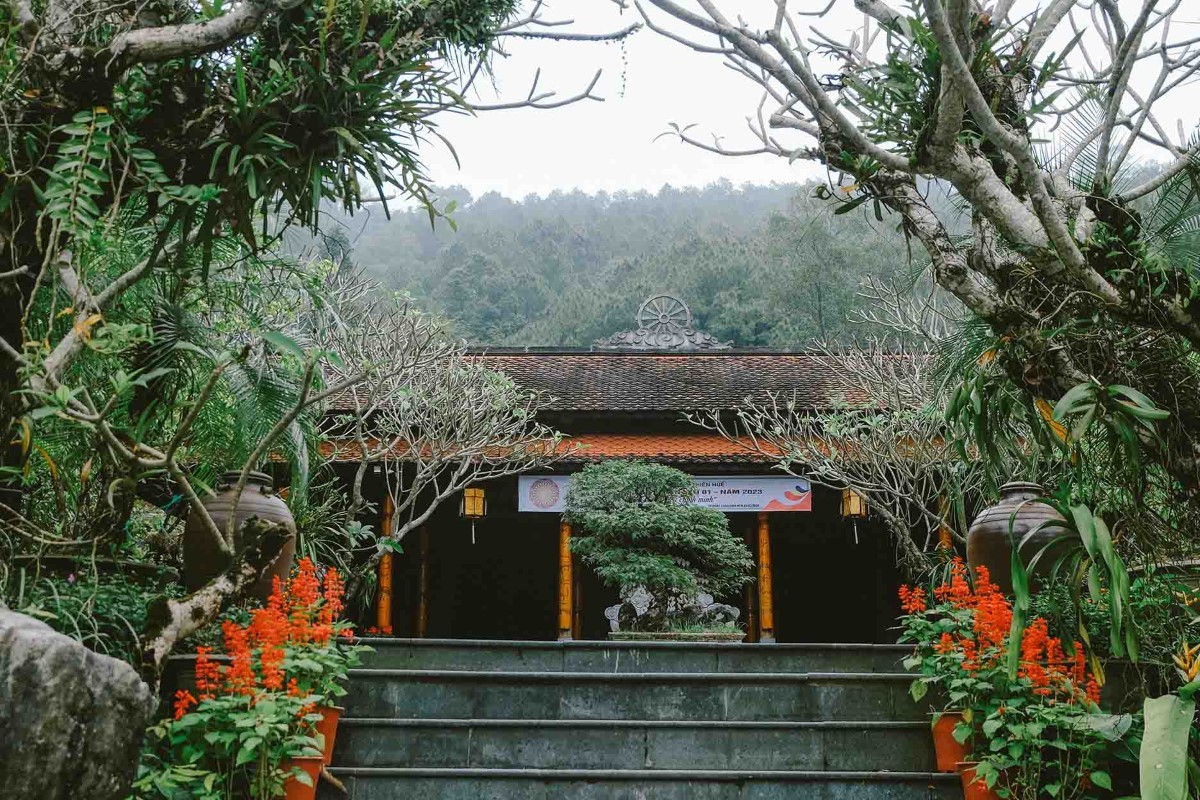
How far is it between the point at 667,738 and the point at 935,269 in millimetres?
2382

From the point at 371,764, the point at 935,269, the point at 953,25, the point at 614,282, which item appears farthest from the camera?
the point at 614,282

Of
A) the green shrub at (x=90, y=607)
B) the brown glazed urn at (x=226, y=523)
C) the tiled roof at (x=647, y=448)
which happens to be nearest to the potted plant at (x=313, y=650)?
the green shrub at (x=90, y=607)

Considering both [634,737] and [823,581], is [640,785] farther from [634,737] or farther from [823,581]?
[823,581]

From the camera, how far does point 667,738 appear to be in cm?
510

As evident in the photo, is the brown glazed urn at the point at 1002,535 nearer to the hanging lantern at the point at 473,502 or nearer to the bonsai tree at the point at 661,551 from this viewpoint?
the bonsai tree at the point at 661,551

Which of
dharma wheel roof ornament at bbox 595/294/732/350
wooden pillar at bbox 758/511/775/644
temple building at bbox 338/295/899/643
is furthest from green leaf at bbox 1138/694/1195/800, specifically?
dharma wheel roof ornament at bbox 595/294/732/350

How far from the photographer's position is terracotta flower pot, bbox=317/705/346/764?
15.6 feet

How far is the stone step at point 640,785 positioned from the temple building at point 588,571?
20.6 feet

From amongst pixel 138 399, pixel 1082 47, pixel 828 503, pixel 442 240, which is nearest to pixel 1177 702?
pixel 1082 47

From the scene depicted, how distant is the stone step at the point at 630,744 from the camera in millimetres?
5004

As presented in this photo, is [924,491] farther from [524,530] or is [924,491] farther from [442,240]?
[442,240]

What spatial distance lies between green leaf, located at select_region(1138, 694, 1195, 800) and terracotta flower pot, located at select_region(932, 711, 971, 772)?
1.42 meters

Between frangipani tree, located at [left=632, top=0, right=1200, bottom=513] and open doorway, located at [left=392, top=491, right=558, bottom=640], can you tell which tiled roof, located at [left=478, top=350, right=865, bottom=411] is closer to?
open doorway, located at [left=392, top=491, right=558, bottom=640]

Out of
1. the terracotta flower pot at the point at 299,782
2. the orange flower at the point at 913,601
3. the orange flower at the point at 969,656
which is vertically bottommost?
the terracotta flower pot at the point at 299,782
